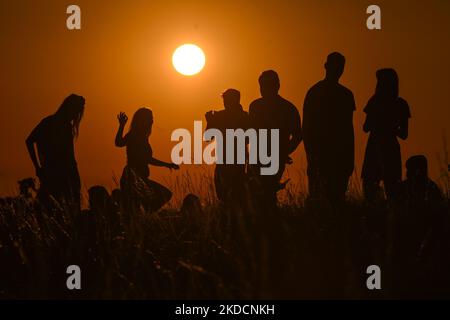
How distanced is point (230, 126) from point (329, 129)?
44.4 inches

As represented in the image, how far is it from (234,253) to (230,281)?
45cm

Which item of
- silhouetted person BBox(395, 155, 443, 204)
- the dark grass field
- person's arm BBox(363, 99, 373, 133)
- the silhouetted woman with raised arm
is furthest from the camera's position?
the silhouetted woman with raised arm

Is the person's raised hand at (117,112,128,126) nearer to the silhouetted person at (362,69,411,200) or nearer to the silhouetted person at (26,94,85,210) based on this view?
the silhouetted person at (26,94,85,210)

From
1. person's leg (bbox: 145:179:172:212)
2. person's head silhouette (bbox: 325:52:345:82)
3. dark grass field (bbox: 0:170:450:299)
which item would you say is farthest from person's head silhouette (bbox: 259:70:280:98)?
person's leg (bbox: 145:179:172:212)

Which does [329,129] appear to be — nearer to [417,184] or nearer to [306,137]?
[306,137]

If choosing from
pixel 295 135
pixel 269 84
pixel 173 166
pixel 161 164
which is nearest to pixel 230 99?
pixel 269 84

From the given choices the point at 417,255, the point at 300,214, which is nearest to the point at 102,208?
the point at 300,214

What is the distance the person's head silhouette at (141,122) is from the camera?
34.1 feet

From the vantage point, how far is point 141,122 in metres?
10.4

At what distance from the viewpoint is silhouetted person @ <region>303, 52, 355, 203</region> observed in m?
9.54

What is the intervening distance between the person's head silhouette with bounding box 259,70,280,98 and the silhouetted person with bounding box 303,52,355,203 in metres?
0.38

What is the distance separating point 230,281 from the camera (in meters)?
6.73

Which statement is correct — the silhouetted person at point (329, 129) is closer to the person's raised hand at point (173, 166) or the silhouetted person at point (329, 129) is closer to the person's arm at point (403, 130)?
the person's arm at point (403, 130)
